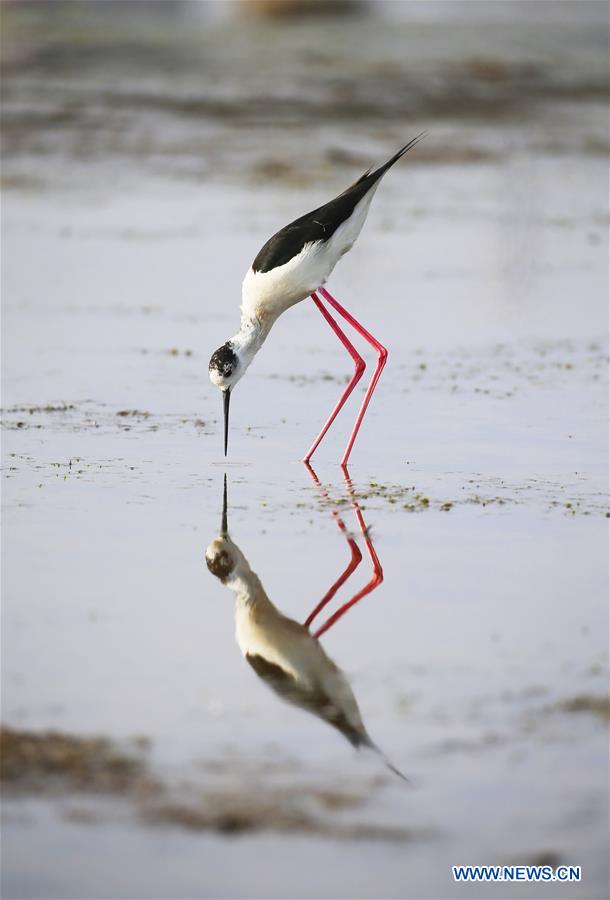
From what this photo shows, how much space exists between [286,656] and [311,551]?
3.20ft

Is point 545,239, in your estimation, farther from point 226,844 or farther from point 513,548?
point 226,844

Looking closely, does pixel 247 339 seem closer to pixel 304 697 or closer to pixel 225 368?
pixel 225 368

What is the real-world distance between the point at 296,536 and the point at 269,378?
2851mm

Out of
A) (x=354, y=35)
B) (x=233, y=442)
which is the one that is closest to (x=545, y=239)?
(x=233, y=442)

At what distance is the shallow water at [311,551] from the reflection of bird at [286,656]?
0.05 meters

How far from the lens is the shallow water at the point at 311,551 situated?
348 cm

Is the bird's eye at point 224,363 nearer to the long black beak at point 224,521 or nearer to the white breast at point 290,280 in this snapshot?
the white breast at point 290,280

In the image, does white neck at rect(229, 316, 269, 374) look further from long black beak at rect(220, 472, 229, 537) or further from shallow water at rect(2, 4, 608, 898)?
long black beak at rect(220, 472, 229, 537)

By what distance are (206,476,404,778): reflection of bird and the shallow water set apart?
0.05 meters

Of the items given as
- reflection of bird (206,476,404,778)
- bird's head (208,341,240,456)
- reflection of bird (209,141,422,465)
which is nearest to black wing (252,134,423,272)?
reflection of bird (209,141,422,465)

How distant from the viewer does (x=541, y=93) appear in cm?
2544

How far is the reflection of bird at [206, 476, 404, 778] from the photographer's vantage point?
13.6 feet

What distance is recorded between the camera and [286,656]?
15.1 ft

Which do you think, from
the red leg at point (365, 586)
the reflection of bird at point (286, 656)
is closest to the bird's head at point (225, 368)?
the red leg at point (365, 586)
